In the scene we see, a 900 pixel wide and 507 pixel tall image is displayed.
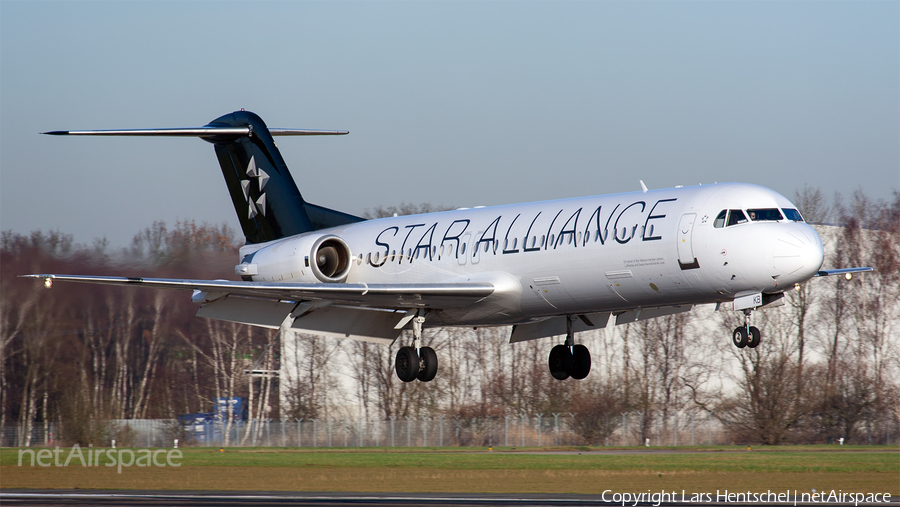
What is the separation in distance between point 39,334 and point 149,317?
4.44 meters

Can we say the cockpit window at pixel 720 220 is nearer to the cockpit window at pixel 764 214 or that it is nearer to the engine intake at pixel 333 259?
the cockpit window at pixel 764 214

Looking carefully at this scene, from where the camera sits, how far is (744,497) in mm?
22672

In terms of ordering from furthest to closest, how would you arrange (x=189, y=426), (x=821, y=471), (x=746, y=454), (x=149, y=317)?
(x=189, y=426)
(x=149, y=317)
(x=746, y=454)
(x=821, y=471)

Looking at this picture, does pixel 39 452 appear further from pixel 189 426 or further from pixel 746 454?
pixel 746 454

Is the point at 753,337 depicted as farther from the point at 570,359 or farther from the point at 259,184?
the point at 259,184

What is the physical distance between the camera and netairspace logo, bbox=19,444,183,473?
34312 millimetres

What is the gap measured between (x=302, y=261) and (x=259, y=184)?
150 inches

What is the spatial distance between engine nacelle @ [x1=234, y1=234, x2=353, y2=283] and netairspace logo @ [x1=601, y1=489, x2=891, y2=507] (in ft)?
26.5

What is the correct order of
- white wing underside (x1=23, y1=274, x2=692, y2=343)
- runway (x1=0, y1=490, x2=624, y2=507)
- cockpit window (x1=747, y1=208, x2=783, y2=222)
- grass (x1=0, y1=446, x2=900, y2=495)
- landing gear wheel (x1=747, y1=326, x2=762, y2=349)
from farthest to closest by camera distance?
grass (x1=0, y1=446, x2=900, y2=495), runway (x1=0, y1=490, x2=624, y2=507), white wing underside (x1=23, y1=274, x2=692, y2=343), cockpit window (x1=747, y1=208, x2=783, y2=222), landing gear wheel (x1=747, y1=326, x2=762, y2=349)

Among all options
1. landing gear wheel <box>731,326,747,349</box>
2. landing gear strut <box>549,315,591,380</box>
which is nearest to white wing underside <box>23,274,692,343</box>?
landing gear strut <box>549,315,591,380</box>

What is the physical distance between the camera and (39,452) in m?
37.9

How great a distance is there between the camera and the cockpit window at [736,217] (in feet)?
56.9

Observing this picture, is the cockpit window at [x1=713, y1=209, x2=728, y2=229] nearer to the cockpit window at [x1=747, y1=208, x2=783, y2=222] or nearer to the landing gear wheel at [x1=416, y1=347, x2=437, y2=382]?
the cockpit window at [x1=747, y1=208, x2=783, y2=222]

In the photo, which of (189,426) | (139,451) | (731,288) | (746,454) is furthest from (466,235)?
(189,426)
